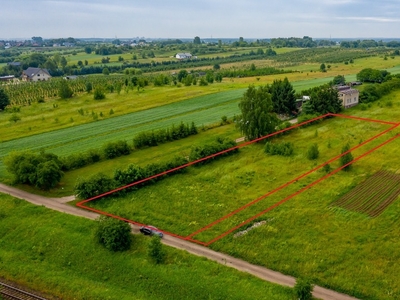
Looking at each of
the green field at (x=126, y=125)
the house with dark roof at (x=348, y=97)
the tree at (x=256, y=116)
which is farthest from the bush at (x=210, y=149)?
the house with dark roof at (x=348, y=97)

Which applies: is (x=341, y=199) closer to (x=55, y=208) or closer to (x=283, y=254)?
(x=283, y=254)

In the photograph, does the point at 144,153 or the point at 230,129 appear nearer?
the point at 144,153

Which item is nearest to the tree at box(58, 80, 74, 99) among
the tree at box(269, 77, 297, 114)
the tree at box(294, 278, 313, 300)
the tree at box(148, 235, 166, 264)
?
the tree at box(269, 77, 297, 114)

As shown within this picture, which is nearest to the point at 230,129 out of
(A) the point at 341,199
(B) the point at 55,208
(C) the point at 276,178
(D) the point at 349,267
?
(C) the point at 276,178

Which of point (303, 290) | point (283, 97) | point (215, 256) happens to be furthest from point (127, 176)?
point (283, 97)

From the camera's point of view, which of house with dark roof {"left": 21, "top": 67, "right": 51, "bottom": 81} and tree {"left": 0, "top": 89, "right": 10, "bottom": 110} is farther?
house with dark roof {"left": 21, "top": 67, "right": 51, "bottom": 81}

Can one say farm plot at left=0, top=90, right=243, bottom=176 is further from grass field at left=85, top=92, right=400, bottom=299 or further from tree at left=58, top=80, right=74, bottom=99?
tree at left=58, top=80, right=74, bottom=99

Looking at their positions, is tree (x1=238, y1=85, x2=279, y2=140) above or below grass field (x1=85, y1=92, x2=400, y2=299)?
above

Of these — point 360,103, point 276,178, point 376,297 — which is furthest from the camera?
point 360,103
